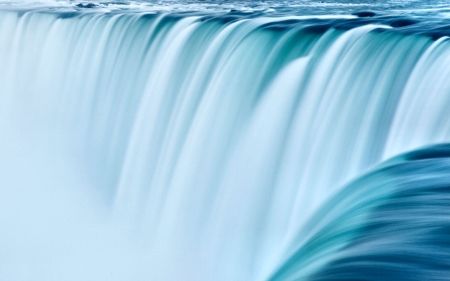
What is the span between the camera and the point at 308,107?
3.56 metres

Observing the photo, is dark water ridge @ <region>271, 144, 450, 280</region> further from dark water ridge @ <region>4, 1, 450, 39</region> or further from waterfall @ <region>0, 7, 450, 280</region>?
dark water ridge @ <region>4, 1, 450, 39</region>

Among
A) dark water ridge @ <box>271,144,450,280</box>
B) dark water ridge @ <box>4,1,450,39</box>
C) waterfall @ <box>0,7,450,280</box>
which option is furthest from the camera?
dark water ridge @ <box>4,1,450,39</box>

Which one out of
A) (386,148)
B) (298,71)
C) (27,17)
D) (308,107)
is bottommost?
(386,148)

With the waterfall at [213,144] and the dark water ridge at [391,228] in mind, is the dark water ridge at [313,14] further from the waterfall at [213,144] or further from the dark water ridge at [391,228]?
the dark water ridge at [391,228]

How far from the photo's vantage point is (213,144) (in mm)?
3979

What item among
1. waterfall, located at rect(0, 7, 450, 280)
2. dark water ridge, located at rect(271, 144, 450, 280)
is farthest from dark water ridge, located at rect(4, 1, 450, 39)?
dark water ridge, located at rect(271, 144, 450, 280)

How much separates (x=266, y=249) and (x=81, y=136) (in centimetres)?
264

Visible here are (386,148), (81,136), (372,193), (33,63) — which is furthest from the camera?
(33,63)

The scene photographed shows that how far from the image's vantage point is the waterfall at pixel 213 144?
320cm

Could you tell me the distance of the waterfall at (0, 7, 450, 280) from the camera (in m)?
3.20

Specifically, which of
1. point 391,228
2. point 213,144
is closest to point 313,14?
point 213,144

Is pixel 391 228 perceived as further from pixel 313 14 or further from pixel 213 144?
pixel 313 14

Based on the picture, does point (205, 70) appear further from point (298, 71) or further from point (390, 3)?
point (390, 3)

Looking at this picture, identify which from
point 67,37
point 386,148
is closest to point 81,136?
point 67,37
